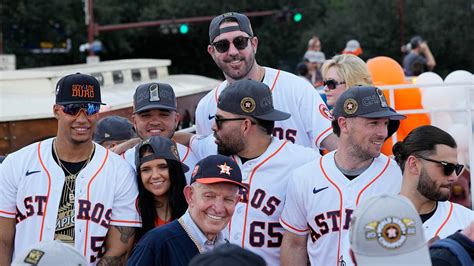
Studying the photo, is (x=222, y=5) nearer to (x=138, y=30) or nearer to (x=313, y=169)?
(x=138, y=30)

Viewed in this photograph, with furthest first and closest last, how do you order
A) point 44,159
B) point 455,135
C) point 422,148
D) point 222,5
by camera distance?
point 222,5
point 455,135
point 44,159
point 422,148

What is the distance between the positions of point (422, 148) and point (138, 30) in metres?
50.5

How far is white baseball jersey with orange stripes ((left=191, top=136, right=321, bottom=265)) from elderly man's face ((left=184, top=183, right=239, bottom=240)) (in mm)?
925

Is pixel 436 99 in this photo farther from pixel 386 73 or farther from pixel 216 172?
pixel 216 172

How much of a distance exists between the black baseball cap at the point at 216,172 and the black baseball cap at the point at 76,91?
1.11 m

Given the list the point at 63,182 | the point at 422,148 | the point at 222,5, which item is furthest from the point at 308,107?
the point at 222,5

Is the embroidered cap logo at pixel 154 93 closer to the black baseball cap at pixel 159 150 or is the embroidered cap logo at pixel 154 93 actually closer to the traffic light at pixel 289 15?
the black baseball cap at pixel 159 150

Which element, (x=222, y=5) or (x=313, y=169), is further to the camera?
(x=222, y=5)

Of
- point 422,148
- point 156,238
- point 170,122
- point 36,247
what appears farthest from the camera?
point 170,122

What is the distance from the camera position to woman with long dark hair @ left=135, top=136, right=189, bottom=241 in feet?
20.5

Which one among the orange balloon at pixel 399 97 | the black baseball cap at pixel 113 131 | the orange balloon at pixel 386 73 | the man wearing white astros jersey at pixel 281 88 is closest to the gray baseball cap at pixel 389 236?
the man wearing white astros jersey at pixel 281 88

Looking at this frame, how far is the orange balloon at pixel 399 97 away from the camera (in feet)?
31.8

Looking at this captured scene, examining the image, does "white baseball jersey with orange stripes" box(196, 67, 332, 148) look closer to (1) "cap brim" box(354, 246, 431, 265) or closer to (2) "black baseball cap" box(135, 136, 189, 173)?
(2) "black baseball cap" box(135, 136, 189, 173)

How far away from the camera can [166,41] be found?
56.9 metres
